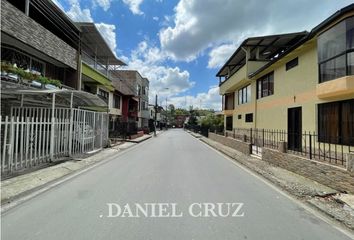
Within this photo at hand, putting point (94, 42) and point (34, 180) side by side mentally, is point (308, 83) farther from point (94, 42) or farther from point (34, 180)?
point (94, 42)

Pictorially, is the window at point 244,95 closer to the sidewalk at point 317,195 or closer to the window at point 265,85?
the window at point 265,85

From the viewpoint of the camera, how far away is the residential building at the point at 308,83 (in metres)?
11.7

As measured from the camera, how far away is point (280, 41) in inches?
1022

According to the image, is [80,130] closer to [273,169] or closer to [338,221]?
[273,169]

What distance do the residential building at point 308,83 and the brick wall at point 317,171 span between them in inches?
49.7

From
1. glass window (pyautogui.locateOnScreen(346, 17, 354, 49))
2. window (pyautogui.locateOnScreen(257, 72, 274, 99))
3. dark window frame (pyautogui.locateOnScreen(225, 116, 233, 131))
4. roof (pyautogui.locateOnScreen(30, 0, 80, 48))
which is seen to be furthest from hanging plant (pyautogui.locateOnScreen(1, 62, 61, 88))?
dark window frame (pyautogui.locateOnScreen(225, 116, 233, 131))

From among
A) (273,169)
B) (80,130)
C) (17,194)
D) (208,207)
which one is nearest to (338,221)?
(208,207)

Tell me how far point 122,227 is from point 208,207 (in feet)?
6.94

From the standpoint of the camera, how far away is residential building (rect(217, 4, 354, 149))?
11.7 metres

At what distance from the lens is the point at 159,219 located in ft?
19.0

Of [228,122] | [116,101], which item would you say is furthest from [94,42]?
[228,122]

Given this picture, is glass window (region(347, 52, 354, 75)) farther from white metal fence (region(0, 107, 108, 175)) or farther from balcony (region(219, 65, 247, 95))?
balcony (region(219, 65, 247, 95))

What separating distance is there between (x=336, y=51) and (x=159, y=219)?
10.4m

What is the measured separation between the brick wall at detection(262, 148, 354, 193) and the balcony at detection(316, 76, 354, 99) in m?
3.06
